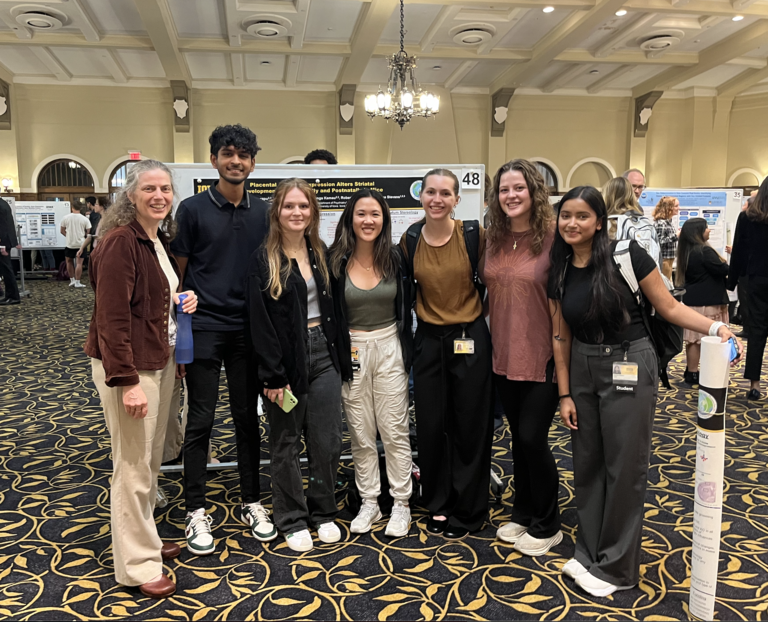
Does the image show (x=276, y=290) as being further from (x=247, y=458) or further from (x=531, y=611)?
(x=531, y=611)

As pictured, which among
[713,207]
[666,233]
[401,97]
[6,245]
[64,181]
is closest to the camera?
[666,233]

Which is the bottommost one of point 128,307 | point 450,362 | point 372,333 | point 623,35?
point 450,362

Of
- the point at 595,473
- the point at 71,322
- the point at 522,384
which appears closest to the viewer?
the point at 595,473

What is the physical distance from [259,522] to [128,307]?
3.80 feet

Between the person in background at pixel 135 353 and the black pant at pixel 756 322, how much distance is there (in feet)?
14.3

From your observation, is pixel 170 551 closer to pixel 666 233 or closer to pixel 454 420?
pixel 454 420

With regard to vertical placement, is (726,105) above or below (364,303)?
above

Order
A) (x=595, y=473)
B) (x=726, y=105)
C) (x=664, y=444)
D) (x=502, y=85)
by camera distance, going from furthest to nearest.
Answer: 1. (x=726, y=105)
2. (x=502, y=85)
3. (x=664, y=444)
4. (x=595, y=473)

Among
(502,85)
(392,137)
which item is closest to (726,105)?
(502,85)

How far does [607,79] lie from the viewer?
13844 mm

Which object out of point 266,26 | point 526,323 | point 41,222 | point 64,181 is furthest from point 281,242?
point 64,181

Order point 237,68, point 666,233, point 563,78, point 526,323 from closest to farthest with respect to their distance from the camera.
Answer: point 526,323 < point 666,233 < point 237,68 < point 563,78

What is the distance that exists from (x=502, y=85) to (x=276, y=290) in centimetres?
1282

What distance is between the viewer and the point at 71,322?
25.8 ft
